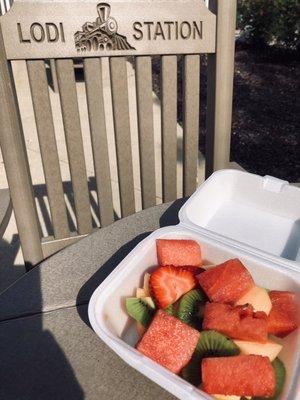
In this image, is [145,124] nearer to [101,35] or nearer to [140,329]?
[101,35]

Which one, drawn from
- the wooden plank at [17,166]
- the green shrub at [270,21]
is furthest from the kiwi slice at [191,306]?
the green shrub at [270,21]

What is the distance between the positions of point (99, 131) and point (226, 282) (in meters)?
0.84

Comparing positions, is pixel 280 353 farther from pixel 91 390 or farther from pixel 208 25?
pixel 208 25

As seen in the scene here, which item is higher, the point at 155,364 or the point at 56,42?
the point at 56,42

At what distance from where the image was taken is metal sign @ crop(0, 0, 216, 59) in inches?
49.1

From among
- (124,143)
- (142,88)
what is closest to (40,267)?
(124,143)

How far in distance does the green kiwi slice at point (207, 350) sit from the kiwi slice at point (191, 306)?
0.07 meters

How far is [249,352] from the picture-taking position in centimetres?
77

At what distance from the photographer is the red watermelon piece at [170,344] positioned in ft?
2.50

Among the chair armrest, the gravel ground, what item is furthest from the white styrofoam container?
the gravel ground

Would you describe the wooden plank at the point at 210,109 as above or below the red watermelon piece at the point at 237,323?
above

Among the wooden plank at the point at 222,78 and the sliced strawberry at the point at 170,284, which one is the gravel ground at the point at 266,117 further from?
the sliced strawberry at the point at 170,284

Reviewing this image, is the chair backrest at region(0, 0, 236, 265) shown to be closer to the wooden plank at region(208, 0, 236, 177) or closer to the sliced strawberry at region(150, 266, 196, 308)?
the wooden plank at region(208, 0, 236, 177)

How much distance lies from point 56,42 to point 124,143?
1.42ft
